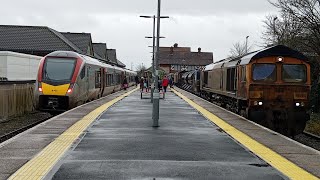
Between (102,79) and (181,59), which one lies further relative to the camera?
(181,59)

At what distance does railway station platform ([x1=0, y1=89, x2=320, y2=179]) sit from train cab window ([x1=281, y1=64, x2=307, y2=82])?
3851mm

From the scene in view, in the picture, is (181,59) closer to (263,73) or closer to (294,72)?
(294,72)

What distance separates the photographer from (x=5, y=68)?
28.9 m

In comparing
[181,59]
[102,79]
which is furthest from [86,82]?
[181,59]

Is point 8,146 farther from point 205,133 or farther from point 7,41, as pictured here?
point 7,41

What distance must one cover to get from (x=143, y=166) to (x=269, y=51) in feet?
35.7

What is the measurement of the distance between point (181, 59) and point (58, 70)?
112385 millimetres

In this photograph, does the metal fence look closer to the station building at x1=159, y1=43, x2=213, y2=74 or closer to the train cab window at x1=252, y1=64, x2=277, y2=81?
the train cab window at x1=252, y1=64, x2=277, y2=81

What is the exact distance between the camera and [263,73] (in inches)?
690

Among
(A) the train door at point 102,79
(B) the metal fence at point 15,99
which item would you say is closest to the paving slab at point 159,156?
(B) the metal fence at point 15,99

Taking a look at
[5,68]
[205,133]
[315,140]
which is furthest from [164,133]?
[5,68]

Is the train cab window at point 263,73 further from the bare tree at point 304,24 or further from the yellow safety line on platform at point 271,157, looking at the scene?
the bare tree at point 304,24

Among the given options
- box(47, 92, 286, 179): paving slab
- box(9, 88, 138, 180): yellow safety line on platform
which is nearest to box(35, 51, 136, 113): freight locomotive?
box(47, 92, 286, 179): paving slab

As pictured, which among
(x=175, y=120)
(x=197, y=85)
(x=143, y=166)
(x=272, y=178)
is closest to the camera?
(x=272, y=178)
